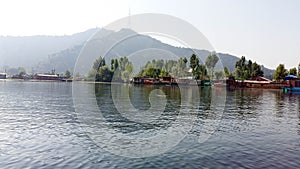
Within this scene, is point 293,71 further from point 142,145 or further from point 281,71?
point 142,145

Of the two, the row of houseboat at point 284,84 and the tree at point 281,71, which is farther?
the tree at point 281,71

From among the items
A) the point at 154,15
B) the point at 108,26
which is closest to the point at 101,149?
the point at 108,26

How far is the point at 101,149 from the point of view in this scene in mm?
25656

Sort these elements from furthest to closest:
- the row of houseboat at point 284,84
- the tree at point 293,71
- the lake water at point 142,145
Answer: the tree at point 293,71 < the row of houseboat at point 284,84 < the lake water at point 142,145

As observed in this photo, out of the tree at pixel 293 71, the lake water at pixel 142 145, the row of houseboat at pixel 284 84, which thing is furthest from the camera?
the tree at pixel 293 71

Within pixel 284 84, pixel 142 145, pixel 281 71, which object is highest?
pixel 281 71

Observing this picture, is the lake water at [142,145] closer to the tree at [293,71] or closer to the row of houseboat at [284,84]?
the row of houseboat at [284,84]

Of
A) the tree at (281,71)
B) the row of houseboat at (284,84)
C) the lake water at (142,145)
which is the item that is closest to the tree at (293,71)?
the tree at (281,71)

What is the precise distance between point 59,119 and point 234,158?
27.2 metres

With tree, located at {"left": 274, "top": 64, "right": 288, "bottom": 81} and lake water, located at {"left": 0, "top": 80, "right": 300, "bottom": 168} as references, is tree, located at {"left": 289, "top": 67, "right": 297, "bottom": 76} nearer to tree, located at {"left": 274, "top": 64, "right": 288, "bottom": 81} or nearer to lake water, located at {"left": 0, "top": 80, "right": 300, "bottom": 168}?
tree, located at {"left": 274, "top": 64, "right": 288, "bottom": 81}

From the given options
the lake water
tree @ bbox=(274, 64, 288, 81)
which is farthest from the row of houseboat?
the lake water

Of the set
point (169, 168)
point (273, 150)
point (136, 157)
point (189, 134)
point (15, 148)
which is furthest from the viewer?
point (189, 134)

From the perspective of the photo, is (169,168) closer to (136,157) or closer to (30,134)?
(136,157)

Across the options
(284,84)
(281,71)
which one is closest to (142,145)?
(284,84)
